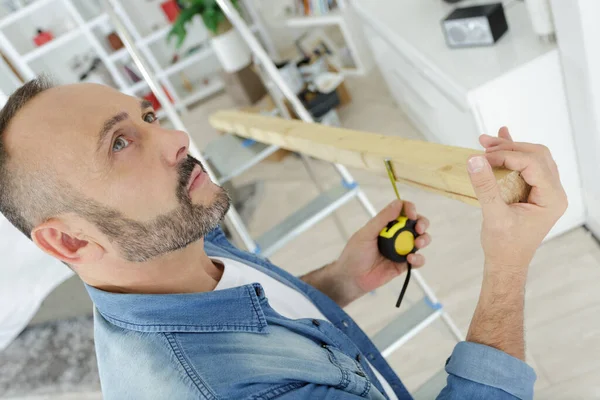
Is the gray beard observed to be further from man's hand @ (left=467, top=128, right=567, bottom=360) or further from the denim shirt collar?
man's hand @ (left=467, top=128, right=567, bottom=360)

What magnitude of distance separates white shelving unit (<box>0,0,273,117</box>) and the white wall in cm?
351

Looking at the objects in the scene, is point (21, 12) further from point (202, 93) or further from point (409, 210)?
point (409, 210)

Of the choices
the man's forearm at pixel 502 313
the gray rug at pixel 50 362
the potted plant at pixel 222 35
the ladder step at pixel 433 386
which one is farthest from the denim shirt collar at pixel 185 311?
the potted plant at pixel 222 35

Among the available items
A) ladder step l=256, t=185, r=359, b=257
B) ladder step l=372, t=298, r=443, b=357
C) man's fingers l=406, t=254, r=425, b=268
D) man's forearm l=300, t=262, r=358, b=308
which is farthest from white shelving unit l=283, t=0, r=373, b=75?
man's fingers l=406, t=254, r=425, b=268

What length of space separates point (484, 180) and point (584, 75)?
0.97m

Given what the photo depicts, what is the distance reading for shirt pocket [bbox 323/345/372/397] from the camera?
0.84m

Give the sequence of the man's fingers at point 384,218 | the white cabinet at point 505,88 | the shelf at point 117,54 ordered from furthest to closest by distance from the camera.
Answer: the shelf at point 117,54, the white cabinet at point 505,88, the man's fingers at point 384,218

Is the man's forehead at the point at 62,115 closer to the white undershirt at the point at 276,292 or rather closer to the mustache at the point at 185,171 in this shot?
the mustache at the point at 185,171

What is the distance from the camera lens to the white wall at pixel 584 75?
1324 millimetres

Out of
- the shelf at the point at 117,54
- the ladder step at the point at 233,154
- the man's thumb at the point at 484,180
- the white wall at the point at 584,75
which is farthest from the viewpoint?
the shelf at the point at 117,54

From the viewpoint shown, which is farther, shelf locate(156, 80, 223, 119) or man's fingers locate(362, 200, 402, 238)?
shelf locate(156, 80, 223, 119)

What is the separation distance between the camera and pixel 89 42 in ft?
15.1

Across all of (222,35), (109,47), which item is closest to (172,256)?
(222,35)

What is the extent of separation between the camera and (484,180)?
2.28ft
